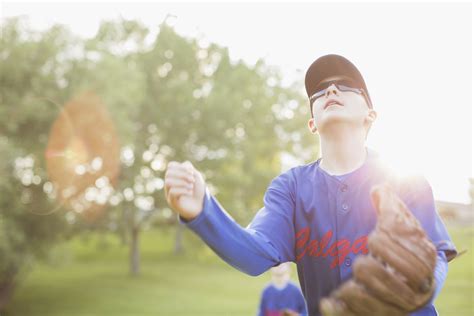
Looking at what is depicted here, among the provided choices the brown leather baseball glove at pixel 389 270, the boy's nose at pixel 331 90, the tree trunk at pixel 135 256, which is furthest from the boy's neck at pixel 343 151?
the tree trunk at pixel 135 256

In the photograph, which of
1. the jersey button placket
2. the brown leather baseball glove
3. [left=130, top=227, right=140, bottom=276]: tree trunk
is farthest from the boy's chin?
[left=130, top=227, right=140, bottom=276]: tree trunk

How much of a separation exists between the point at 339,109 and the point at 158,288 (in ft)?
104

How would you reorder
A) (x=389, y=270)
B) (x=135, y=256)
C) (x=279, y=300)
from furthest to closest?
(x=135, y=256), (x=279, y=300), (x=389, y=270)

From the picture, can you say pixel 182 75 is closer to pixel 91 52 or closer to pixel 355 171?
pixel 91 52

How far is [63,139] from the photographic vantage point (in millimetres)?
22281

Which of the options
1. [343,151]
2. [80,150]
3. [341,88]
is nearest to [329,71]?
[341,88]

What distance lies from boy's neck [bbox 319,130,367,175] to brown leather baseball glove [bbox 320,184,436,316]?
661 millimetres

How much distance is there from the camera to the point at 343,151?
8.39 feet

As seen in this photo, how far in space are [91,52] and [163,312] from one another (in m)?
11.5

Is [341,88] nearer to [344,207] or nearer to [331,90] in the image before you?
[331,90]

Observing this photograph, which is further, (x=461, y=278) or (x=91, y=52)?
(x=461, y=278)

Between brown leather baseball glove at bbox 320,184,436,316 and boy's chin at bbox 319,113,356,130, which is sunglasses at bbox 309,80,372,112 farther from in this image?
brown leather baseball glove at bbox 320,184,436,316

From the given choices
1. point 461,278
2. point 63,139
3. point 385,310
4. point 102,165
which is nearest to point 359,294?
point 385,310

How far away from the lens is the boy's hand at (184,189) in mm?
1876
